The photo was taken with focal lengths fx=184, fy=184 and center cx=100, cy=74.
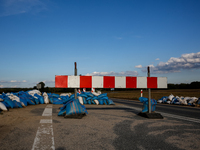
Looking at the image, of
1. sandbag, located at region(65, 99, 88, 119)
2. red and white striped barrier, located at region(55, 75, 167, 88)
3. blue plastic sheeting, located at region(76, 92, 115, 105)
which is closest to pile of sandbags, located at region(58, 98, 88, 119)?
sandbag, located at region(65, 99, 88, 119)

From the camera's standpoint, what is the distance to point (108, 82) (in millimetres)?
7363

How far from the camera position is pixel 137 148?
139 inches

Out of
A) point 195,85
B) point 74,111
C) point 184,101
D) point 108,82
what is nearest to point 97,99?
point 184,101

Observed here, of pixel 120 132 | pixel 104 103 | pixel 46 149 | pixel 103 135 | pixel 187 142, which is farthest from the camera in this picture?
pixel 104 103

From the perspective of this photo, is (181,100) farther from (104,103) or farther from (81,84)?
(81,84)

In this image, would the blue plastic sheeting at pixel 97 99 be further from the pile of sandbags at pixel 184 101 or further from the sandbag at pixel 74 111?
the sandbag at pixel 74 111

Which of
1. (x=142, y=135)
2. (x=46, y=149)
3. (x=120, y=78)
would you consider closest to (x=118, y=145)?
(x=142, y=135)

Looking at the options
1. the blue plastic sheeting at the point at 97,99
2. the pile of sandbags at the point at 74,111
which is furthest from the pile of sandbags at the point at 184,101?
the pile of sandbags at the point at 74,111

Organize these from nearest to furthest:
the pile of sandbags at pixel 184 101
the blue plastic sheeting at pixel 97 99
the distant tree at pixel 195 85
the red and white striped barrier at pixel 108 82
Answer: the red and white striped barrier at pixel 108 82 → the pile of sandbags at pixel 184 101 → the blue plastic sheeting at pixel 97 99 → the distant tree at pixel 195 85

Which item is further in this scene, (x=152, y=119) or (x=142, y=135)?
(x=152, y=119)

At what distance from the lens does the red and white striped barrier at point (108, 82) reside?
6.96 meters

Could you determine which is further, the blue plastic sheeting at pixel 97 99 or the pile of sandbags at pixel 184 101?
the blue plastic sheeting at pixel 97 99

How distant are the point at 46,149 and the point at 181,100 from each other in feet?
48.1

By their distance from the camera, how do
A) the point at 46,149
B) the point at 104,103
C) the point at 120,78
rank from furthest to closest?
1. the point at 104,103
2. the point at 120,78
3. the point at 46,149
